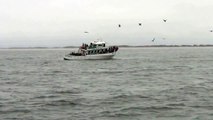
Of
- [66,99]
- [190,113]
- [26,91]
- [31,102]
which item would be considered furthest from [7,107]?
[190,113]

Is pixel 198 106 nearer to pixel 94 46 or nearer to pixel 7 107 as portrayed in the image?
pixel 7 107

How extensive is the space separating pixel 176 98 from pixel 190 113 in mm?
4885

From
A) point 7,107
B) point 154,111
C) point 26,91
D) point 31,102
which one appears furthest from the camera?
point 26,91

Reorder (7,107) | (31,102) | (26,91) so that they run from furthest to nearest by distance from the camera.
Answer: (26,91) → (31,102) → (7,107)

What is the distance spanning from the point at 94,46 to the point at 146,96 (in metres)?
53.8

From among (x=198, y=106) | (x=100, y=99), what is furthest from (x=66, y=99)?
(x=198, y=106)

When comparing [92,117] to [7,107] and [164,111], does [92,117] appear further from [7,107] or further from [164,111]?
[7,107]

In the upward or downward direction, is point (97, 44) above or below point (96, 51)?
above

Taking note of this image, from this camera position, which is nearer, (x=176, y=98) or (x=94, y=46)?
(x=176, y=98)

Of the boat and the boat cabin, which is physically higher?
the boat cabin

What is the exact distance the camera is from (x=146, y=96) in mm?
28125

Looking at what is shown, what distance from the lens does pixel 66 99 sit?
27.0m

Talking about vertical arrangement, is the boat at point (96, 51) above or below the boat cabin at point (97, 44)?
below

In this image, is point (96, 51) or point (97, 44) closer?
point (97, 44)
